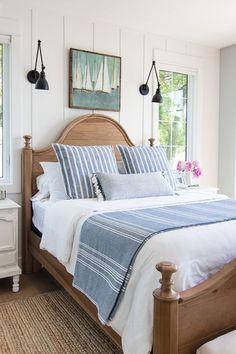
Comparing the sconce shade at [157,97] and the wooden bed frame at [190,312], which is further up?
the sconce shade at [157,97]

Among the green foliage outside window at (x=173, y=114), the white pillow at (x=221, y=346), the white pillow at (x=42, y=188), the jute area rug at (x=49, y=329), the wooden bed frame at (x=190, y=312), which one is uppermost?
the green foliage outside window at (x=173, y=114)

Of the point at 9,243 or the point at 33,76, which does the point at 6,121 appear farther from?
the point at 9,243

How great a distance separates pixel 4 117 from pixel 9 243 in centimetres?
118

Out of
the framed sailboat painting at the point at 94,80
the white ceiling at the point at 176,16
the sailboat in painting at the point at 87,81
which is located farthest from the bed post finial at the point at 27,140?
the white ceiling at the point at 176,16

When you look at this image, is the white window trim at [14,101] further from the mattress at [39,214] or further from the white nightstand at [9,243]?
the white nightstand at [9,243]

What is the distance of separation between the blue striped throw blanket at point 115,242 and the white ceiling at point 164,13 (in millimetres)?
1975

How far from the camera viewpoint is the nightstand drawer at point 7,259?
102 inches

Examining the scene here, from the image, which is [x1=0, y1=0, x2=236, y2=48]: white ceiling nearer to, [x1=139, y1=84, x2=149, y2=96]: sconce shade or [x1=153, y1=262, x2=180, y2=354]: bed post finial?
[x1=139, y1=84, x2=149, y2=96]: sconce shade

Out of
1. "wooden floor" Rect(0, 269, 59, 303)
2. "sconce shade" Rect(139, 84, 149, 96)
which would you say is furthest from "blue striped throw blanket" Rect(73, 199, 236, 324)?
"sconce shade" Rect(139, 84, 149, 96)

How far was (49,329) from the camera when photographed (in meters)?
2.10

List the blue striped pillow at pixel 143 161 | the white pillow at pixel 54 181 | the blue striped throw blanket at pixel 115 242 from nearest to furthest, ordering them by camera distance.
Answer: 1. the blue striped throw blanket at pixel 115 242
2. the white pillow at pixel 54 181
3. the blue striped pillow at pixel 143 161

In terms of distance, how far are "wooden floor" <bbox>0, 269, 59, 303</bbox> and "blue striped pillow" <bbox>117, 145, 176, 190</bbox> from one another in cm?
122

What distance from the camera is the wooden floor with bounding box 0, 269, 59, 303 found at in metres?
2.60

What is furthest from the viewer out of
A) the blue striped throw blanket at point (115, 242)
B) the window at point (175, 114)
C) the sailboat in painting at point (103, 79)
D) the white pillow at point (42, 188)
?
the window at point (175, 114)
